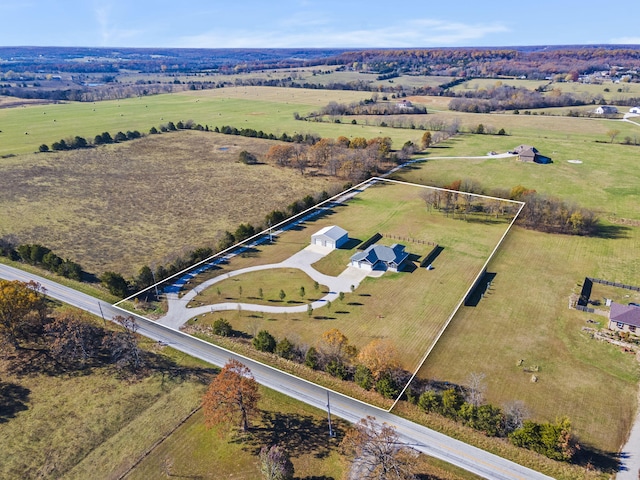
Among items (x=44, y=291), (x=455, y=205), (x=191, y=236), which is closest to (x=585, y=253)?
(x=455, y=205)

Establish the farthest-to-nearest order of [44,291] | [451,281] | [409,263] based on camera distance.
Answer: [409,263], [451,281], [44,291]

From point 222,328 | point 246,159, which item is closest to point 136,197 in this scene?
point 246,159

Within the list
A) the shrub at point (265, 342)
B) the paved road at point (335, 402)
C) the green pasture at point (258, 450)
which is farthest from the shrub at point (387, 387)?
the shrub at point (265, 342)

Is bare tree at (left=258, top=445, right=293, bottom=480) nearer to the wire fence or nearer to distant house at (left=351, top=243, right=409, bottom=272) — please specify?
distant house at (left=351, top=243, right=409, bottom=272)

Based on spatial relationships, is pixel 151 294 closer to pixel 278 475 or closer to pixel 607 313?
pixel 278 475

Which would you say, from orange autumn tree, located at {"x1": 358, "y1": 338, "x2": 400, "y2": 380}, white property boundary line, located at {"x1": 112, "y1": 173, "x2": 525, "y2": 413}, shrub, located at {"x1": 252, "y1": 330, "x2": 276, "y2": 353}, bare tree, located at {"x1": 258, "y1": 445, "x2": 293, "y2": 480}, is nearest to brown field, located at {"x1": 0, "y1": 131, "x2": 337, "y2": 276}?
white property boundary line, located at {"x1": 112, "y1": 173, "x2": 525, "y2": 413}

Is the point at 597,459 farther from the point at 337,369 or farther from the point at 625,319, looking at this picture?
the point at 337,369
